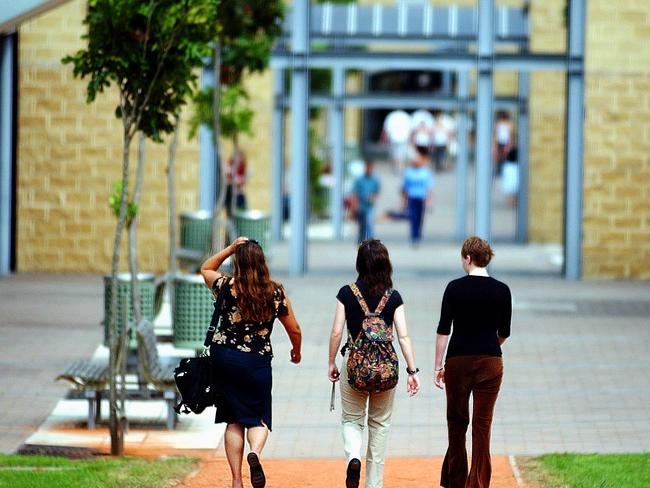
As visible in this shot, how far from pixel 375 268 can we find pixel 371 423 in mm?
896

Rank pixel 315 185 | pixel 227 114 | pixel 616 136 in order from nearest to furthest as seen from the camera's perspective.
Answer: pixel 227 114
pixel 616 136
pixel 315 185

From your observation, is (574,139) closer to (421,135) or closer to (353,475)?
(353,475)

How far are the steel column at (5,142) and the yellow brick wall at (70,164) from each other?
0.64 ft

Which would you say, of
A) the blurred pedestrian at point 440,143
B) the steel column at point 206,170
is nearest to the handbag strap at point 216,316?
the steel column at point 206,170

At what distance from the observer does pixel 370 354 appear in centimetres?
823

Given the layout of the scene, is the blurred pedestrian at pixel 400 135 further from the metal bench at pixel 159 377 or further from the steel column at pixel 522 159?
the metal bench at pixel 159 377

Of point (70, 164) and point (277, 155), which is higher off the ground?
point (277, 155)

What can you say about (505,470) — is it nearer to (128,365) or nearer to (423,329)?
(128,365)

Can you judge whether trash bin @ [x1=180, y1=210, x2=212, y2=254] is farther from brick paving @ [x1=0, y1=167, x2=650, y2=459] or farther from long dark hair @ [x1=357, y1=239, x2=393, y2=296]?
long dark hair @ [x1=357, y1=239, x2=393, y2=296]

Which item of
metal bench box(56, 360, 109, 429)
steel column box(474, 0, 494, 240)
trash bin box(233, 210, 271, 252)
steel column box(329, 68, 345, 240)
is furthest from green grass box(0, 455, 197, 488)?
steel column box(329, 68, 345, 240)

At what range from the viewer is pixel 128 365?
12.7 meters

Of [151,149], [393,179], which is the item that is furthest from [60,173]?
[393,179]

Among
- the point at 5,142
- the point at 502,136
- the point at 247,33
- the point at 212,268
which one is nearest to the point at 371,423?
the point at 212,268

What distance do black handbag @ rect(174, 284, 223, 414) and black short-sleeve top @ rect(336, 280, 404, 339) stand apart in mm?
704
